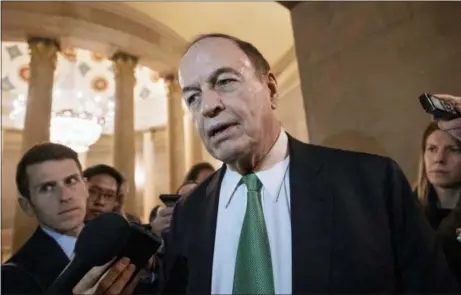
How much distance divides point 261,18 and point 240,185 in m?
6.47

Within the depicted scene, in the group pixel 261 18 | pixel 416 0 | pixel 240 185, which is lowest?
pixel 240 185

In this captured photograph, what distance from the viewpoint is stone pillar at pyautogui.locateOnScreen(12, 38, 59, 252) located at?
6991 mm

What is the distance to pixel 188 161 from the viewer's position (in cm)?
957

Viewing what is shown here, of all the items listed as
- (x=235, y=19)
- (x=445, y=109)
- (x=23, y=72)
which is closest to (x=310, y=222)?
(x=445, y=109)

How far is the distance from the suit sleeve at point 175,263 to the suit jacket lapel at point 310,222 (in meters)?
0.40

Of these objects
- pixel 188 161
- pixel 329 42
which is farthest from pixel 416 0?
pixel 188 161

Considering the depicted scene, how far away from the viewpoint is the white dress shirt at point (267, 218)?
1.23m

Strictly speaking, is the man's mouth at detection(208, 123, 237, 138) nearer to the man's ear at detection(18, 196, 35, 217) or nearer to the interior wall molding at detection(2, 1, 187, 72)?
the man's ear at detection(18, 196, 35, 217)

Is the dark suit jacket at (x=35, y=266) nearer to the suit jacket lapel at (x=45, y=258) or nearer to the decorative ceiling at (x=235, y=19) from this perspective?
the suit jacket lapel at (x=45, y=258)

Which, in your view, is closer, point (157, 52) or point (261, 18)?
point (261, 18)

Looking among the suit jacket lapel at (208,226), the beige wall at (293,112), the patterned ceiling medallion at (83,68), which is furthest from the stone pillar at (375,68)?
the patterned ceiling medallion at (83,68)

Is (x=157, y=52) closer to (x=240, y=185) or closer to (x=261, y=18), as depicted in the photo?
(x=261, y=18)

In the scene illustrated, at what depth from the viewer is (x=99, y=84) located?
41.5 feet

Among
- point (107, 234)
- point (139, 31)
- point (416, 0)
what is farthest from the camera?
point (139, 31)
